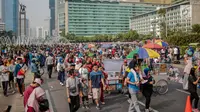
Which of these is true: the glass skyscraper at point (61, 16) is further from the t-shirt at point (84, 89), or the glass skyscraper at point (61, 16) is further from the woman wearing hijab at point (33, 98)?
the woman wearing hijab at point (33, 98)

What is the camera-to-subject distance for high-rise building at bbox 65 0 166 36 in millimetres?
170750

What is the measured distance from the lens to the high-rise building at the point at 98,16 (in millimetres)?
170750

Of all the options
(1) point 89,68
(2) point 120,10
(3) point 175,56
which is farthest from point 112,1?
(1) point 89,68

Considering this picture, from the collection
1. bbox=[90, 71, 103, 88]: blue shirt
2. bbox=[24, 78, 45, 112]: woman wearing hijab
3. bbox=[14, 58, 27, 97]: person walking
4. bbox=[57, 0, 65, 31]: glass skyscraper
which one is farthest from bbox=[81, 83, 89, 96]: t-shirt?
bbox=[57, 0, 65, 31]: glass skyscraper

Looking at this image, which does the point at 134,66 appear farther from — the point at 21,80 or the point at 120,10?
the point at 120,10

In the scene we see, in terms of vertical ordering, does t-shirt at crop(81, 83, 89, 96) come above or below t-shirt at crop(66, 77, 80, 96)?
below

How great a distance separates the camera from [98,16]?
175m

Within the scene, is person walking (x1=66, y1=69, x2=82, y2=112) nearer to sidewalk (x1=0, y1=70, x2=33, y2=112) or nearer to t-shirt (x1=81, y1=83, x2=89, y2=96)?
t-shirt (x1=81, y1=83, x2=89, y2=96)

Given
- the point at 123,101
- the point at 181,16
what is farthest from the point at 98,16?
the point at 123,101

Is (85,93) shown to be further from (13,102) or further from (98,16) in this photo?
(98,16)

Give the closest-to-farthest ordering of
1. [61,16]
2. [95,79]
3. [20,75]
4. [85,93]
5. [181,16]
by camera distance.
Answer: [95,79] < [85,93] < [20,75] < [181,16] < [61,16]

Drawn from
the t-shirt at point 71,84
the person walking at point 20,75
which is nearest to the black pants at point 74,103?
the t-shirt at point 71,84

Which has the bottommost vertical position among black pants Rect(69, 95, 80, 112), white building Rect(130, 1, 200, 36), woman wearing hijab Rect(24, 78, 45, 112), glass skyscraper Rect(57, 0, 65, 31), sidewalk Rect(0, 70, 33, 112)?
sidewalk Rect(0, 70, 33, 112)

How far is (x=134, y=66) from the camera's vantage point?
8.68m
